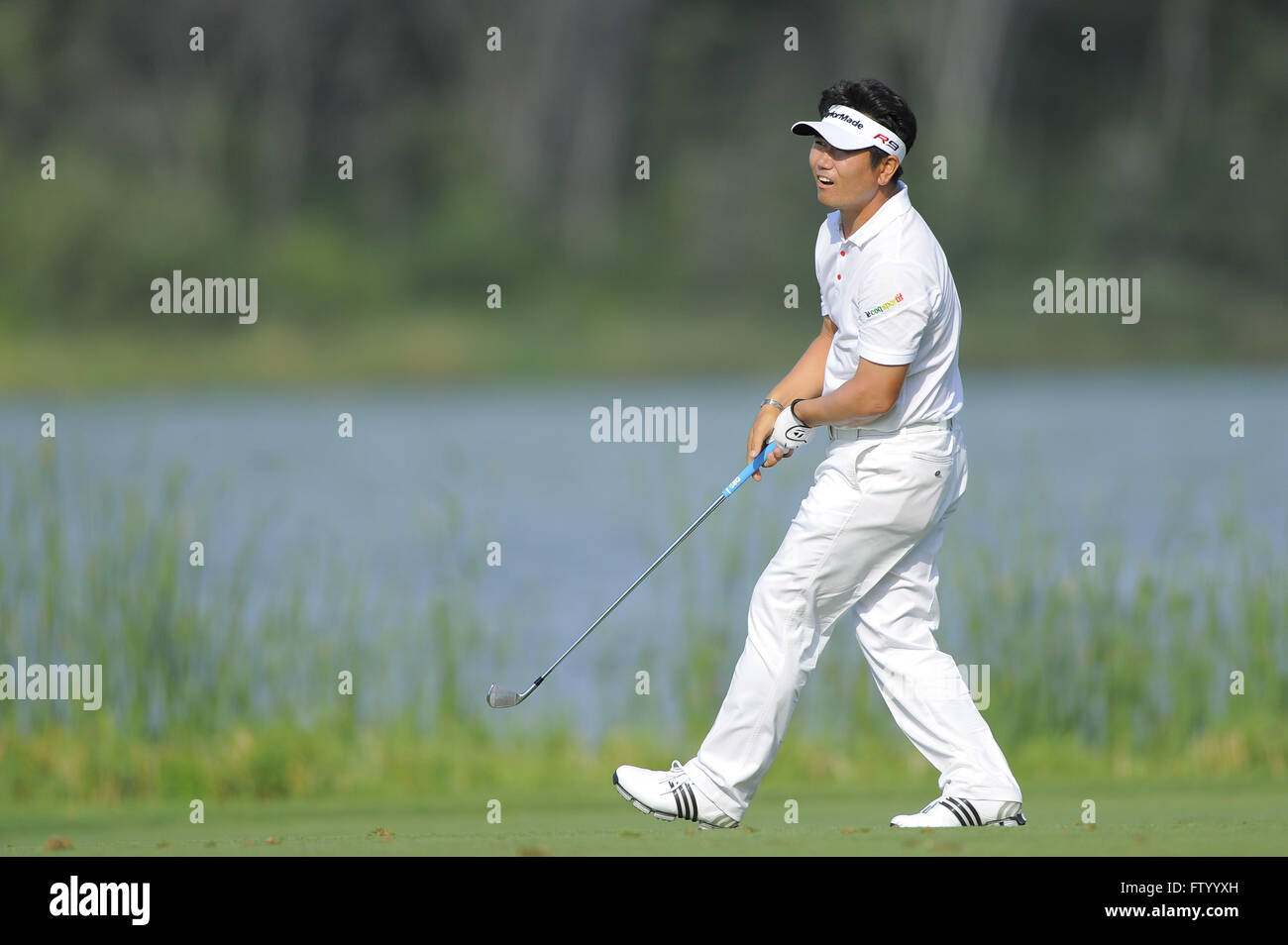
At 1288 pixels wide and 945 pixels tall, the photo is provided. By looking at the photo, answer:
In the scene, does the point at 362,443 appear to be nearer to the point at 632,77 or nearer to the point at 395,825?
the point at 632,77

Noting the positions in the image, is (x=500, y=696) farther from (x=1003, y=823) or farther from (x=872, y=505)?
(x=1003, y=823)

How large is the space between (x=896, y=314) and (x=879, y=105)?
58 centimetres

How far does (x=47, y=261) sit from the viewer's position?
27172 mm

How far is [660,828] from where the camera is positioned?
4996 mm

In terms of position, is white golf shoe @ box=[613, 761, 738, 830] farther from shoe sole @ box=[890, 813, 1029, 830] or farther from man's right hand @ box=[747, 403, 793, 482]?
man's right hand @ box=[747, 403, 793, 482]

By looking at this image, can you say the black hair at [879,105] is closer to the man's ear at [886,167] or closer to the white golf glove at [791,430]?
the man's ear at [886,167]

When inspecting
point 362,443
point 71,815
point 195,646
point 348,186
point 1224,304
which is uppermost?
point 348,186

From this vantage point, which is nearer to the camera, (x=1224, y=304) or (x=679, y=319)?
(x=1224, y=304)

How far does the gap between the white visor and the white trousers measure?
2.39 feet

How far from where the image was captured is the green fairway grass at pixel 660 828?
427 centimetres

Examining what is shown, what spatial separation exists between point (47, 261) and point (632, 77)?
10.2 m

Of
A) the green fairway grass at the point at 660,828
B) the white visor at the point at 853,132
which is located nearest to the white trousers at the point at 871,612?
the green fairway grass at the point at 660,828

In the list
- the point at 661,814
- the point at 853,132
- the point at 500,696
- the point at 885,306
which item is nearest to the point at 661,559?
the point at 500,696

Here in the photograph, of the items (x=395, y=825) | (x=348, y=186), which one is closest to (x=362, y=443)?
(x=348, y=186)
